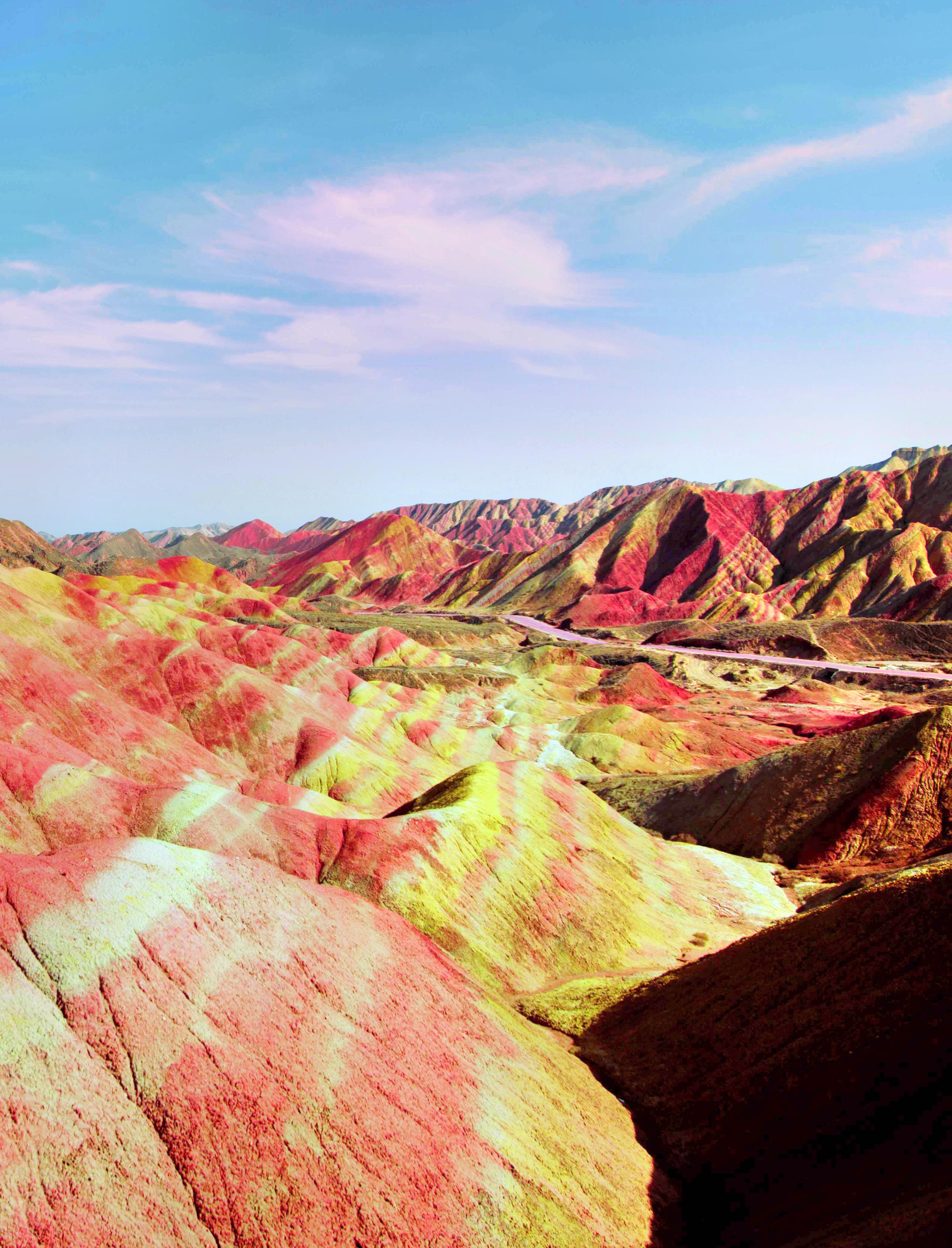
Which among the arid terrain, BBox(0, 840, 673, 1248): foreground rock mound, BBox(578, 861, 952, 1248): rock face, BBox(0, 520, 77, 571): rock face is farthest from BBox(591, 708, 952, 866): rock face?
BBox(0, 520, 77, 571): rock face

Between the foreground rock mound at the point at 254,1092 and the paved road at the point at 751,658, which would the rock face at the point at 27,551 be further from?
the foreground rock mound at the point at 254,1092

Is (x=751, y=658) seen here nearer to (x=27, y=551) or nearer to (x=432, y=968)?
(x=432, y=968)

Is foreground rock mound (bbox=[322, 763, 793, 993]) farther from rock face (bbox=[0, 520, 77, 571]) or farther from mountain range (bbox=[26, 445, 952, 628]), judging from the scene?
rock face (bbox=[0, 520, 77, 571])

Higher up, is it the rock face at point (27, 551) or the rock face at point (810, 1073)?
the rock face at point (27, 551)

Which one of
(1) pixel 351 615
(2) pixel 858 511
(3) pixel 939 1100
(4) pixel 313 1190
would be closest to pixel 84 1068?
(4) pixel 313 1190

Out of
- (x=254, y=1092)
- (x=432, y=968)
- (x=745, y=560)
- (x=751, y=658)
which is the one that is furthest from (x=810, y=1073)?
(x=745, y=560)

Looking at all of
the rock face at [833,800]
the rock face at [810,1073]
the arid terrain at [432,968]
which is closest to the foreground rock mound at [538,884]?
the arid terrain at [432,968]
